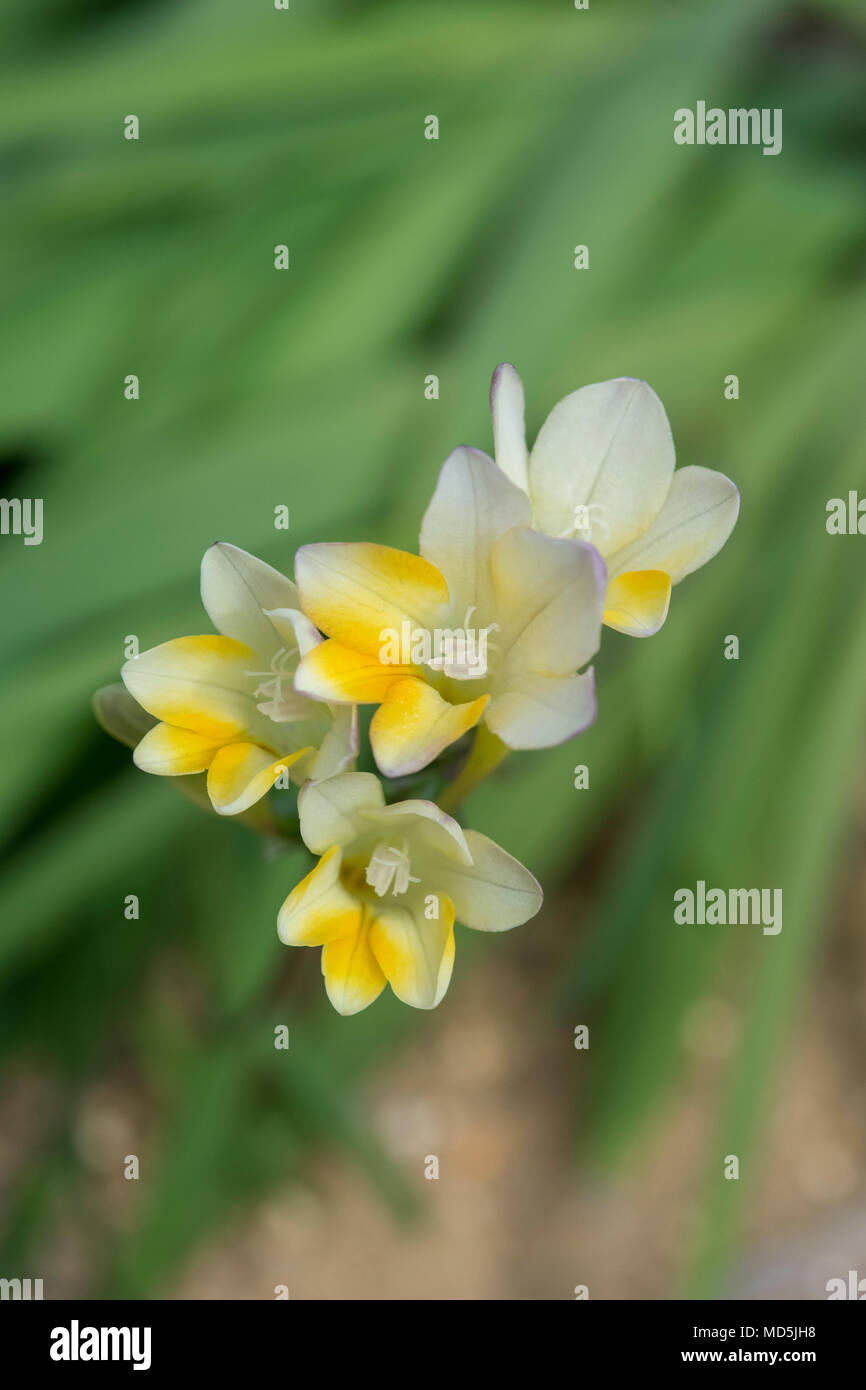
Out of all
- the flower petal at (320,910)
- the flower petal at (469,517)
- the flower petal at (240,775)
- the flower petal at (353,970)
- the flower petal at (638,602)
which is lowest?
the flower petal at (353,970)

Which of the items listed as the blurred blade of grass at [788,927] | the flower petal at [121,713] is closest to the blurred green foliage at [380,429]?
the blurred blade of grass at [788,927]

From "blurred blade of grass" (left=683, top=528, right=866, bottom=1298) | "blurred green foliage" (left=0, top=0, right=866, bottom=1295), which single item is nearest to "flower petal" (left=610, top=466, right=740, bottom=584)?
"blurred green foliage" (left=0, top=0, right=866, bottom=1295)

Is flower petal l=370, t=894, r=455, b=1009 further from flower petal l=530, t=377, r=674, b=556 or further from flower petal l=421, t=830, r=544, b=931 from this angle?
flower petal l=530, t=377, r=674, b=556

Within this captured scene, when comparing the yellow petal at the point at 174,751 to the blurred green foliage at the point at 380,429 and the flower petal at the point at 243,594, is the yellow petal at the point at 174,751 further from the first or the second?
the blurred green foliage at the point at 380,429

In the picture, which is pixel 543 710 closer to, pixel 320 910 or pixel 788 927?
pixel 320 910

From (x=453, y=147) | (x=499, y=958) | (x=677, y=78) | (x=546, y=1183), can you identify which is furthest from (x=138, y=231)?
(x=546, y=1183)
